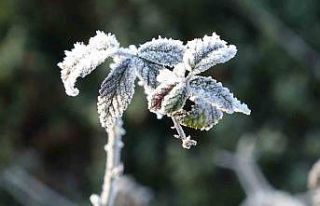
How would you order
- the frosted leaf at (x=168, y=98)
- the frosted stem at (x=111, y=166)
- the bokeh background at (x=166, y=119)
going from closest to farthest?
the frosted leaf at (x=168, y=98)
the frosted stem at (x=111, y=166)
the bokeh background at (x=166, y=119)

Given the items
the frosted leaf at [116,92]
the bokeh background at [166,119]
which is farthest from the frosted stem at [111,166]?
the bokeh background at [166,119]

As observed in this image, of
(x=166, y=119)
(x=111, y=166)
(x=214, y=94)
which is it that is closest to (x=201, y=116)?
(x=214, y=94)

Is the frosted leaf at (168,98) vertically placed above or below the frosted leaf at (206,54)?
below

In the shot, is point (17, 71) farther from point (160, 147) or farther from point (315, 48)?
point (315, 48)

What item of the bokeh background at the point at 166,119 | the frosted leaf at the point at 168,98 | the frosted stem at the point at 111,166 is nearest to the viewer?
the frosted leaf at the point at 168,98

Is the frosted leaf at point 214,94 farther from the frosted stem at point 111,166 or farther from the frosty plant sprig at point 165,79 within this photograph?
the frosted stem at point 111,166

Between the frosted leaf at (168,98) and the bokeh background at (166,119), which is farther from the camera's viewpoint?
the bokeh background at (166,119)

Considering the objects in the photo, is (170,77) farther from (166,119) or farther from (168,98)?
(166,119)
